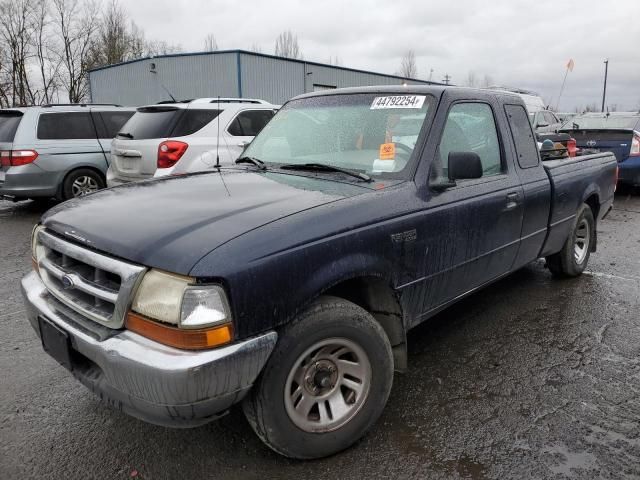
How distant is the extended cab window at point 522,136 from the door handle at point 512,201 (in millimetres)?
347

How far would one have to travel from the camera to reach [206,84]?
20266 mm

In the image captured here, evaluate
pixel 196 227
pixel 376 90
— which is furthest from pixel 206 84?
pixel 196 227

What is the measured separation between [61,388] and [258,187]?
1.81m

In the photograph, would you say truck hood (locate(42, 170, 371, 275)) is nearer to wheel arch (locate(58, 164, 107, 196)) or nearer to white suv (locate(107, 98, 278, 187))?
white suv (locate(107, 98, 278, 187))

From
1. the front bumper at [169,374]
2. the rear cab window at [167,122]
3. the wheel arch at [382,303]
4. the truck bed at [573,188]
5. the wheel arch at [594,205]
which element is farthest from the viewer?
the rear cab window at [167,122]

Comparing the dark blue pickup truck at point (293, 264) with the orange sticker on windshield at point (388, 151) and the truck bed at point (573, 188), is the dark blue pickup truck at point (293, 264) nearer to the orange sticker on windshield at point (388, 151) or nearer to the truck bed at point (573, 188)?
the orange sticker on windshield at point (388, 151)

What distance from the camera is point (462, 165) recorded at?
2.86m

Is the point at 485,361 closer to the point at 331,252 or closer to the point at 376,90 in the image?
the point at 331,252

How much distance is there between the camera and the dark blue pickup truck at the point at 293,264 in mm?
1944

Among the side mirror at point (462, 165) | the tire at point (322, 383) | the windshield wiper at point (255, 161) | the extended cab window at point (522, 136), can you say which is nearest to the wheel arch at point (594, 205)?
the extended cab window at point (522, 136)

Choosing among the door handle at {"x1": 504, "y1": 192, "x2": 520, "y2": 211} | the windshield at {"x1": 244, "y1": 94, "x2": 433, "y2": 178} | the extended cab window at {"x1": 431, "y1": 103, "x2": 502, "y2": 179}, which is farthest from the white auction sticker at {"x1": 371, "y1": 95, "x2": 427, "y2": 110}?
the door handle at {"x1": 504, "y1": 192, "x2": 520, "y2": 211}

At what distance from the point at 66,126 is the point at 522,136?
7570 millimetres

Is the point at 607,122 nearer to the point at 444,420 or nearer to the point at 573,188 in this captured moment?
the point at 573,188

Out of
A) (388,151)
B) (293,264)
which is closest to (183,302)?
(293,264)
